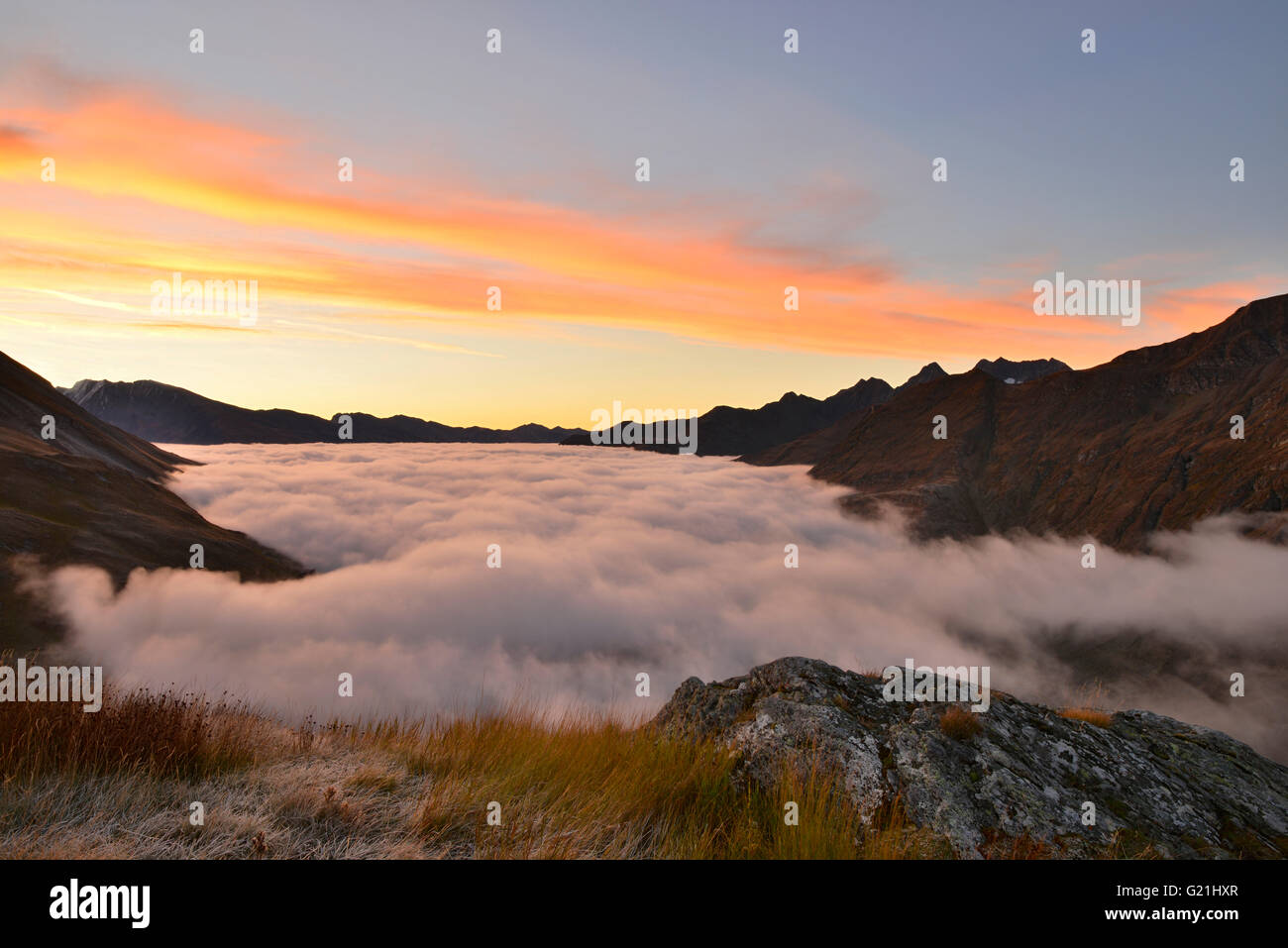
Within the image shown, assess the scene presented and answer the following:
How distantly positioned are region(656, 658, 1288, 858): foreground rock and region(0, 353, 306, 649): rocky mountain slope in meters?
58.4

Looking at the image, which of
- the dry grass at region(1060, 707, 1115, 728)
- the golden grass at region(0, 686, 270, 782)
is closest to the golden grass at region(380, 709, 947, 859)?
the golden grass at region(0, 686, 270, 782)

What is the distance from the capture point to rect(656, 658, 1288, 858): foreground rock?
543 cm

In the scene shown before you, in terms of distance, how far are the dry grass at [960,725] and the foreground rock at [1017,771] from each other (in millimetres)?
65

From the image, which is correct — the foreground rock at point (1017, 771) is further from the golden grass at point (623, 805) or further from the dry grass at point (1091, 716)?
the golden grass at point (623, 805)

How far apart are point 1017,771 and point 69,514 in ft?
335

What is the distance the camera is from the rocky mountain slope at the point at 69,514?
60.2 m

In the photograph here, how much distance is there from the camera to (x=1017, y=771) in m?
5.92

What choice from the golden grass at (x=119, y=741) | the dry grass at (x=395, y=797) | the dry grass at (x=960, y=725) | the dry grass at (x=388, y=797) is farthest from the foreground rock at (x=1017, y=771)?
the golden grass at (x=119, y=741)

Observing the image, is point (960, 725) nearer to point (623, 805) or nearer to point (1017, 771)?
point (1017, 771)

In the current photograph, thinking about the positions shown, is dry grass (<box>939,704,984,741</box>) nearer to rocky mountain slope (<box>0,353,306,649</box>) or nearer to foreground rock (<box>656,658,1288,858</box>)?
foreground rock (<box>656,658,1288,858</box>)
